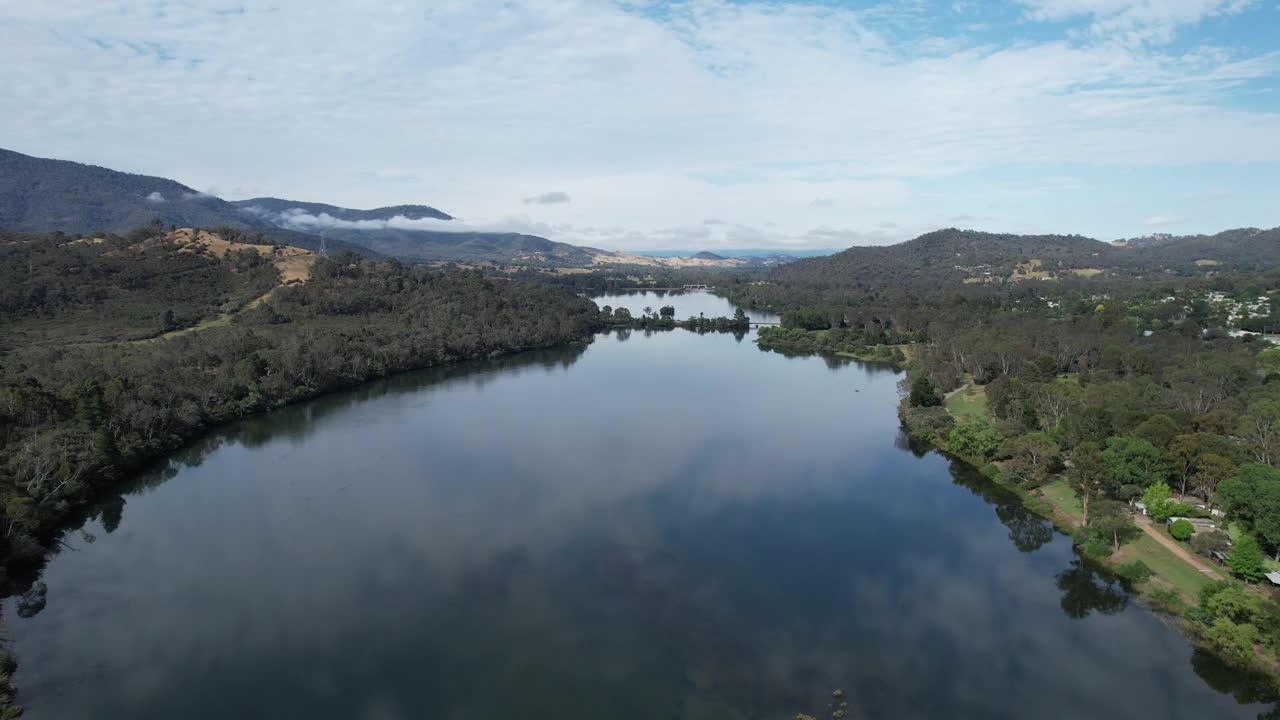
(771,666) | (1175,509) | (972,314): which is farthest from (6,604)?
(972,314)

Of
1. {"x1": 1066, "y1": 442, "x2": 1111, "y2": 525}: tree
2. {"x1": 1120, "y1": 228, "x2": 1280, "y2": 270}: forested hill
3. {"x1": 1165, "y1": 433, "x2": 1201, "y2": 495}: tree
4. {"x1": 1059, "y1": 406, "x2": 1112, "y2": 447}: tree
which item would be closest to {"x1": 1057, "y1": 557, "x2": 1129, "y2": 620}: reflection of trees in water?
{"x1": 1066, "y1": 442, "x2": 1111, "y2": 525}: tree

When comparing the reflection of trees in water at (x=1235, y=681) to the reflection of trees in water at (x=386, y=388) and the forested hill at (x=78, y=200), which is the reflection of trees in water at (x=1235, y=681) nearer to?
the reflection of trees in water at (x=386, y=388)

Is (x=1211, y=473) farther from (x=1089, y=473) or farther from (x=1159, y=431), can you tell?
(x=1089, y=473)

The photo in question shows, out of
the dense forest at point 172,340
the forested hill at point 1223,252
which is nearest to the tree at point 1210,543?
the dense forest at point 172,340

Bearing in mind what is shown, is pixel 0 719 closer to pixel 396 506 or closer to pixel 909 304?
pixel 396 506

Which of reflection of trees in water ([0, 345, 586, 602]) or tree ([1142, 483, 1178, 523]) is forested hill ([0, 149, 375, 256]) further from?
tree ([1142, 483, 1178, 523])

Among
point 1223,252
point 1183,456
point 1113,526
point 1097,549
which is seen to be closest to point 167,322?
point 1097,549
